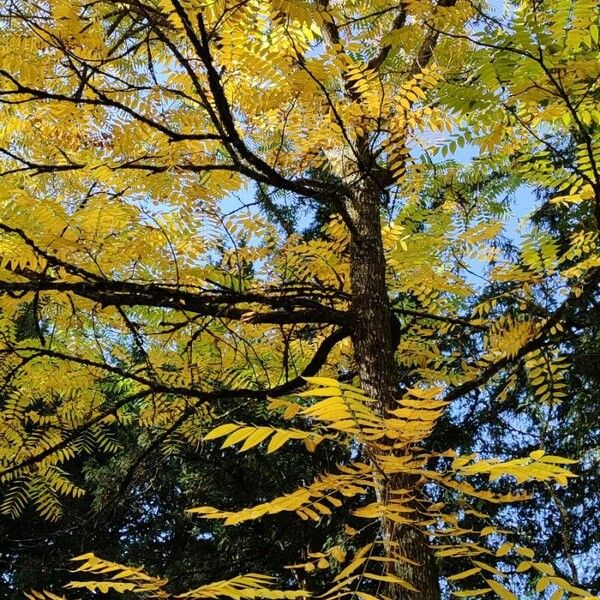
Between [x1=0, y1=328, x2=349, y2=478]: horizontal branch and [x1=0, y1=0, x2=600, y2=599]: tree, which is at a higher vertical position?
[x1=0, y1=0, x2=600, y2=599]: tree

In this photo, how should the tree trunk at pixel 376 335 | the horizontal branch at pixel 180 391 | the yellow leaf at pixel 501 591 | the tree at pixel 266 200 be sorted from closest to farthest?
1. the yellow leaf at pixel 501 591
2. the tree at pixel 266 200
3. the tree trunk at pixel 376 335
4. the horizontal branch at pixel 180 391

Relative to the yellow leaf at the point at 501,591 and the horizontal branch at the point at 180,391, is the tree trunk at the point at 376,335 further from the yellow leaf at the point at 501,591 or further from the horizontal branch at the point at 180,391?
the yellow leaf at the point at 501,591

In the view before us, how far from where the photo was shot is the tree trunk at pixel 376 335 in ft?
7.35

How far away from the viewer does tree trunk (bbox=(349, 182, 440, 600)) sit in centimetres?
224

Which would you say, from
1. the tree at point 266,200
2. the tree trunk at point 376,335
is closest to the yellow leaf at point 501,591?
the tree at point 266,200

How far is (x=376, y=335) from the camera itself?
2.97 metres

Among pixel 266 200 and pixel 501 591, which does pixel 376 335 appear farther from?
pixel 501 591

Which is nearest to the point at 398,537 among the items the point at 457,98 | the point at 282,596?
the point at 282,596

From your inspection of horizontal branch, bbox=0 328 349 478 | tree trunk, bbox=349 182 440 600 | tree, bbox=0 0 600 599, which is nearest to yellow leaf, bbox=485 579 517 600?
tree, bbox=0 0 600 599

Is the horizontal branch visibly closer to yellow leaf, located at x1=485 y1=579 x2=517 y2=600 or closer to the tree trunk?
the tree trunk

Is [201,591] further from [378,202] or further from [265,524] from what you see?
[265,524]

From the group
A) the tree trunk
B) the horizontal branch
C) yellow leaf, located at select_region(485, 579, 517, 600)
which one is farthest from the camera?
the horizontal branch

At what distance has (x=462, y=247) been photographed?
13.2 feet

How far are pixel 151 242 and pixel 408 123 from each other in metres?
1.35
